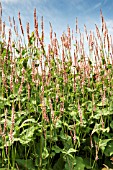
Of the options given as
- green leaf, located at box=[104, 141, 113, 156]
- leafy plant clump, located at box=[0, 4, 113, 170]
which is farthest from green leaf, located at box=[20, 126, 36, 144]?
green leaf, located at box=[104, 141, 113, 156]

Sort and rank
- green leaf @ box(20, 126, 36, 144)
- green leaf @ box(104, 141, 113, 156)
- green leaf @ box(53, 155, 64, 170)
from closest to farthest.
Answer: green leaf @ box(20, 126, 36, 144) < green leaf @ box(53, 155, 64, 170) < green leaf @ box(104, 141, 113, 156)

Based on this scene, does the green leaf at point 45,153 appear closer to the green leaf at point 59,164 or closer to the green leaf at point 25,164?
the green leaf at point 25,164

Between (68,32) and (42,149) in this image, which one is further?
(68,32)

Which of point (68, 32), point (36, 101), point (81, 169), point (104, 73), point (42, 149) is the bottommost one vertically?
point (81, 169)

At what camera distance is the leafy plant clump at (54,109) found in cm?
322

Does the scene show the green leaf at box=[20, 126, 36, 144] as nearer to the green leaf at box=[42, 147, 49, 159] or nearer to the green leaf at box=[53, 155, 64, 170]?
the green leaf at box=[42, 147, 49, 159]

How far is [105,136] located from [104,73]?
1.38 meters

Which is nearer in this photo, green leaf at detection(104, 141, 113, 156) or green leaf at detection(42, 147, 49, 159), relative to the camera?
green leaf at detection(42, 147, 49, 159)

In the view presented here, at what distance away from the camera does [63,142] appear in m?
3.45

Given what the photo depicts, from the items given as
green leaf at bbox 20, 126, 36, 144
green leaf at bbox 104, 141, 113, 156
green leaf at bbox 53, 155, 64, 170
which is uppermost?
green leaf at bbox 20, 126, 36, 144

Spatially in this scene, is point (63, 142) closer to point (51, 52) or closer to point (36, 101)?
point (36, 101)

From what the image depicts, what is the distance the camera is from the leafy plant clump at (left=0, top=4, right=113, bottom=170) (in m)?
3.22

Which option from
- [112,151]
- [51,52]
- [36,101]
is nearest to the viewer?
[112,151]

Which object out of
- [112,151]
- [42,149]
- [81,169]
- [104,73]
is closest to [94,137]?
[112,151]
